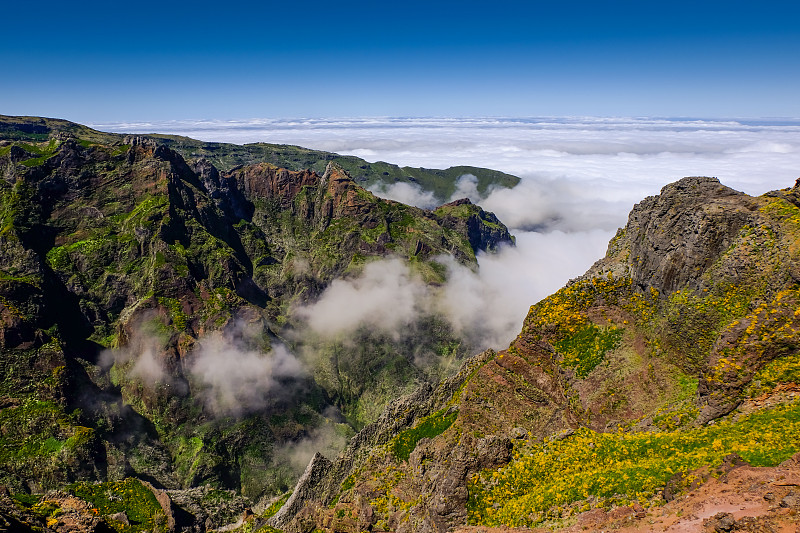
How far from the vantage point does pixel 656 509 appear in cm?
2742

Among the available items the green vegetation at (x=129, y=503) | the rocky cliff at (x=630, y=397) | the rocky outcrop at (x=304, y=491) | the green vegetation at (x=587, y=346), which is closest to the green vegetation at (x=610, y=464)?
the rocky cliff at (x=630, y=397)

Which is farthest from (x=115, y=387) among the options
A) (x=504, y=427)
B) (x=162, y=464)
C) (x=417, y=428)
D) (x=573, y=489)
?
(x=573, y=489)

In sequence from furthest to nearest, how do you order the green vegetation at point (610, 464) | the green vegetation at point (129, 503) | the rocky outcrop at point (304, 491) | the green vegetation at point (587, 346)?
the rocky outcrop at point (304, 491) → the green vegetation at point (129, 503) → the green vegetation at point (587, 346) → the green vegetation at point (610, 464)

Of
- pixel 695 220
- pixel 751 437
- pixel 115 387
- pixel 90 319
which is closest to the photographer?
pixel 751 437

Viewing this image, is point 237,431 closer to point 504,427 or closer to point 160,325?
point 160,325

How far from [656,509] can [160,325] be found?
20885 cm

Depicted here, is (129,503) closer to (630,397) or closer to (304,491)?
(304,491)

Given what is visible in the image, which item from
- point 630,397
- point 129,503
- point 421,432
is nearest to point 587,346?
point 630,397

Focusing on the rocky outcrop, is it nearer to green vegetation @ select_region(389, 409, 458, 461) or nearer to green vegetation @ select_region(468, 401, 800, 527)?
green vegetation @ select_region(389, 409, 458, 461)

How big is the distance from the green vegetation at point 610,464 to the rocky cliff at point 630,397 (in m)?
0.15

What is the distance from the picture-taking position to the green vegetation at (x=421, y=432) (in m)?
56.7

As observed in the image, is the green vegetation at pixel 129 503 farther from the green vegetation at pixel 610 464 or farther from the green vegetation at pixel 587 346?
the green vegetation at pixel 587 346

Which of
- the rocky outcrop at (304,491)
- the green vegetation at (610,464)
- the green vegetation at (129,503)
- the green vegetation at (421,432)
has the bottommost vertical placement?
the green vegetation at (129,503)

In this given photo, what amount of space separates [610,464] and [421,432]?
29.5 meters
